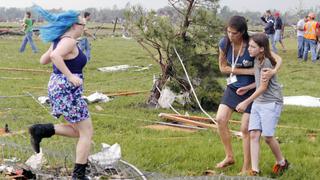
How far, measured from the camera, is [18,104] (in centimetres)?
923

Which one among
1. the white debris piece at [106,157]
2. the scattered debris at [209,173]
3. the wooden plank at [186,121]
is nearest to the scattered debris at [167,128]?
the wooden plank at [186,121]

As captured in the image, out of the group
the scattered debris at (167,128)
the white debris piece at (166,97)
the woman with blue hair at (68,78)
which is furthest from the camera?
the white debris piece at (166,97)

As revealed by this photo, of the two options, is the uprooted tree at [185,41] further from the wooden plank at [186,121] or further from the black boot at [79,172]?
the black boot at [79,172]


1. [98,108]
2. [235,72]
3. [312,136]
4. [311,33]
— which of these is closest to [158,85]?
[98,108]

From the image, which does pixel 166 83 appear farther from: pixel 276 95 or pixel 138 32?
pixel 276 95

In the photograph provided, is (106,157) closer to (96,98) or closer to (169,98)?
(169,98)

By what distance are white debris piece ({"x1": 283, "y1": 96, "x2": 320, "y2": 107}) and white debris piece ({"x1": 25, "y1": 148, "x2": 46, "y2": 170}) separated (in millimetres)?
6158

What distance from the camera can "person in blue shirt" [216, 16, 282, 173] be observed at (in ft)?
17.2

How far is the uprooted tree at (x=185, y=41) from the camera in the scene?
29.2 feet

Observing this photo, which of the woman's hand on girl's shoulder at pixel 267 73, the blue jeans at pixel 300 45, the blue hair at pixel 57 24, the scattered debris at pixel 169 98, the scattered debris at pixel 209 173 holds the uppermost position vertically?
the blue hair at pixel 57 24

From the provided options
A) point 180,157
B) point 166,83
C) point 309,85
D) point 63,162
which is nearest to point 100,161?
point 63,162

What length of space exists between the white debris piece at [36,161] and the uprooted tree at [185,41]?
3.98 m

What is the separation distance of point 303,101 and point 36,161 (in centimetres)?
652

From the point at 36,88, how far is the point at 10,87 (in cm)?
54
